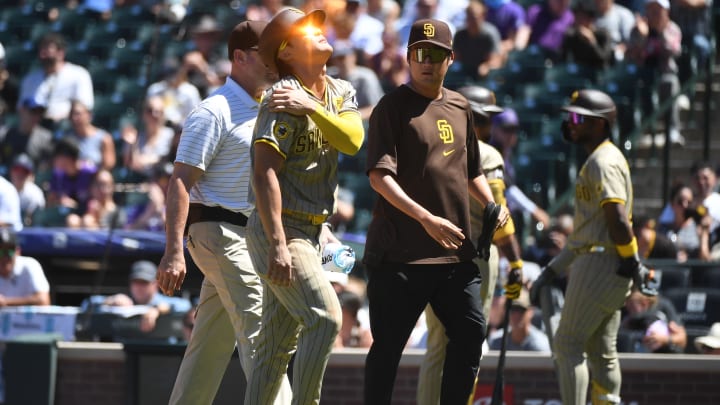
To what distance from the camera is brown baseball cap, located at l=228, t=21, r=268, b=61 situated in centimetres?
604

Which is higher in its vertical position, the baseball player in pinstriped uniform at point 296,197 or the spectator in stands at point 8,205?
the baseball player in pinstriped uniform at point 296,197

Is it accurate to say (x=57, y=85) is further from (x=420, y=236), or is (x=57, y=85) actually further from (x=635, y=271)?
(x=420, y=236)

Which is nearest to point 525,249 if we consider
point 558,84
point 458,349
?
point 558,84

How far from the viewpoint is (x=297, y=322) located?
531 cm

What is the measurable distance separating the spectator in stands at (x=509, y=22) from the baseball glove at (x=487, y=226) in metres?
7.72

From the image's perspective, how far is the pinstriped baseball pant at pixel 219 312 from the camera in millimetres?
5762

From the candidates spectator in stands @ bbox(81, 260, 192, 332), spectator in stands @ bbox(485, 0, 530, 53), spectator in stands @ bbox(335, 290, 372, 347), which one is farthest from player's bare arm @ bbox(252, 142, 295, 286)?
spectator in stands @ bbox(485, 0, 530, 53)

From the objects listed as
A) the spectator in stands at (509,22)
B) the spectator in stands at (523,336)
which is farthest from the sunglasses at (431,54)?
the spectator in stands at (509,22)

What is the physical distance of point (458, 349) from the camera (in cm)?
586

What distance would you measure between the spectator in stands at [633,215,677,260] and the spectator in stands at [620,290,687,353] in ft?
2.35

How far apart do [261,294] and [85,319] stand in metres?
3.78

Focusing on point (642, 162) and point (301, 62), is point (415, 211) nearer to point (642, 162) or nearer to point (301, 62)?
point (301, 62)

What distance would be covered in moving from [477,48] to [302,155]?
839 centimetres

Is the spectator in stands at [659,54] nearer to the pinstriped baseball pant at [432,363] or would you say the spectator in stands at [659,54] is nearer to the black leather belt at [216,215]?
the pinstriped baseball pant at [432,363]
